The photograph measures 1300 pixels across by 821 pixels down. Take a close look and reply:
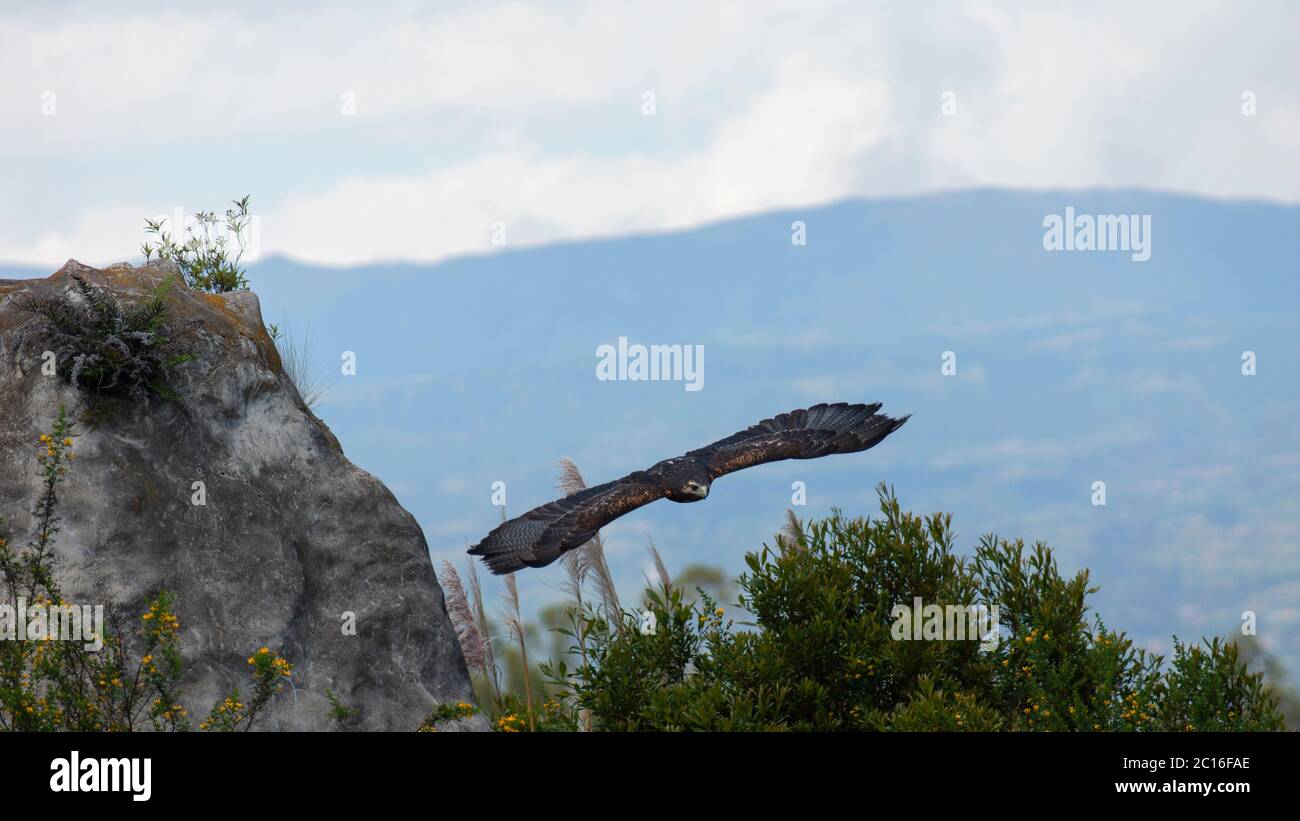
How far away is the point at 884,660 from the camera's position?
37.4 feet

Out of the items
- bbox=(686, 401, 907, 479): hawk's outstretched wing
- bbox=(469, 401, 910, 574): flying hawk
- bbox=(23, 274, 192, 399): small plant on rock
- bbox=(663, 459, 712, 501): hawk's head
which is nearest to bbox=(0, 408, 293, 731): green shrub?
bbox=(23, 274, 192, 399): small plant on rock

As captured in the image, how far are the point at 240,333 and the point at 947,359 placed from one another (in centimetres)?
1008

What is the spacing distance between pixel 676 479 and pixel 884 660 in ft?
10.5

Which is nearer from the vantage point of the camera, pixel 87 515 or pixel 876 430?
pixel 87 515

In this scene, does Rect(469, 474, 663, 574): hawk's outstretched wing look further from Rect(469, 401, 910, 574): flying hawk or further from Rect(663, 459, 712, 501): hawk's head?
Rect(663, 459, 712, 501): hawk's head

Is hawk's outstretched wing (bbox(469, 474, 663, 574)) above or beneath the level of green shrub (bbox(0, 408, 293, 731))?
above

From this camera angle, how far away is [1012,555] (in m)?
12.3

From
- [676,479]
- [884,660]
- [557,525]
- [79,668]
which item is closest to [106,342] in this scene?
[79,668]

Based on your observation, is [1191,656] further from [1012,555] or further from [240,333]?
[240,333]

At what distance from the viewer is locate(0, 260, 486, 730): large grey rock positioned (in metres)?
11.5

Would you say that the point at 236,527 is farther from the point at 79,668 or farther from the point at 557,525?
the point at 557,525

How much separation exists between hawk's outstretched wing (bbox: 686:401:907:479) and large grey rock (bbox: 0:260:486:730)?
3.65m
